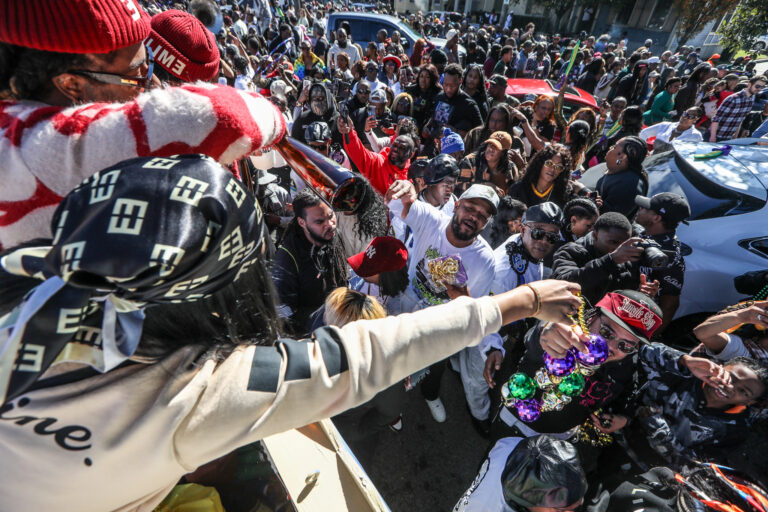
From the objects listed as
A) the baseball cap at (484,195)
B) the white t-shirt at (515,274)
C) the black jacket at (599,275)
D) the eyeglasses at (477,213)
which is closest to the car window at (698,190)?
the black jacket at (599,275)

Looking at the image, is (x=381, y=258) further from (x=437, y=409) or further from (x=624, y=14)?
(x=624, y=14)

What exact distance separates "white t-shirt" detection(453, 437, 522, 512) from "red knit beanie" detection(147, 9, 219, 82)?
2.47 meters

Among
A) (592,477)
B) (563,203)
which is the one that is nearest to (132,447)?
(592,477)

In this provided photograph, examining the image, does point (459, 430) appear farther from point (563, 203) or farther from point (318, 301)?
point (563, 203)

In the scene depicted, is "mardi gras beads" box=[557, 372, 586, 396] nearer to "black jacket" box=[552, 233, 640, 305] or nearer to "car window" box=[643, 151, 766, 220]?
"black jacket" box=[552, 233, 640, 305]

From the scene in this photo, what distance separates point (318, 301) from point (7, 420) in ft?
7.16

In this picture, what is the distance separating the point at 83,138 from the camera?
789mm

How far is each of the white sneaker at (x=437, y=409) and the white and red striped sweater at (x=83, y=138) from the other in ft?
9.63

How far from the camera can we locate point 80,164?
31.5 inches

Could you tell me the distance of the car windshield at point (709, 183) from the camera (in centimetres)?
350

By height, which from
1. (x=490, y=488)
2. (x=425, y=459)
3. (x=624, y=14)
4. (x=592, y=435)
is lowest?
(x=425, y=459)

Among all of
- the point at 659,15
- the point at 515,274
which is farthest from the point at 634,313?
the point at 659,15

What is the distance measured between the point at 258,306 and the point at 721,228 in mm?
4415

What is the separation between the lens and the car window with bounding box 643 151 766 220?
349 cm
